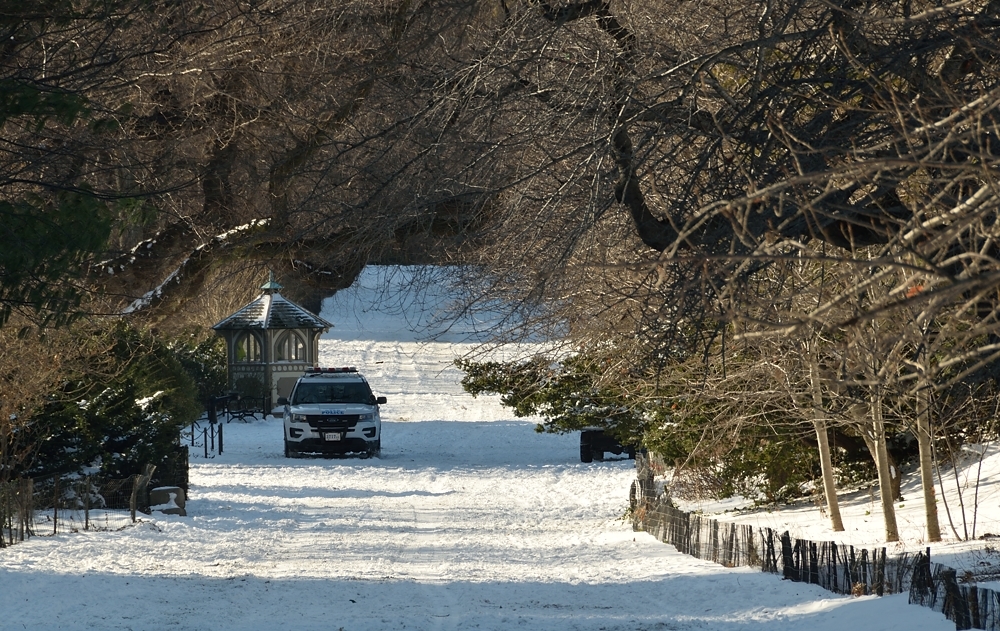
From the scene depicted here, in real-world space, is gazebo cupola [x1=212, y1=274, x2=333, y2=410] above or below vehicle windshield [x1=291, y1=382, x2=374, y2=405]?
above

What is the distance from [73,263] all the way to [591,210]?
3.23m

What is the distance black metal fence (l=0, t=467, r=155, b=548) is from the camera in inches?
499

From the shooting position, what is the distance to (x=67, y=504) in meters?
15.2

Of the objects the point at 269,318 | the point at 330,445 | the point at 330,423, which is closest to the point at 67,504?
the point at 330,423

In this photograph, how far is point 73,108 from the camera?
7.18 metres

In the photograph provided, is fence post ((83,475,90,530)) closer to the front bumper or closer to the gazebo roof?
the front bumper

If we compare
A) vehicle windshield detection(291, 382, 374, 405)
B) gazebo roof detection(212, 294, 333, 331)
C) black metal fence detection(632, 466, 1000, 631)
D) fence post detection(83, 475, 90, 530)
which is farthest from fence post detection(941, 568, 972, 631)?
gazebo roof detection(212, 294, 333, 331)

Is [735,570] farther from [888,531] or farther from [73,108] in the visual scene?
[73,108]

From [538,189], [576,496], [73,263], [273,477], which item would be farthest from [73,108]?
[273,477]

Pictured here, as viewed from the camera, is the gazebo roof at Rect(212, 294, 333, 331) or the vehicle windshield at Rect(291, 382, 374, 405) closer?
the vehicle windshield at Rect(291, 382, 374, 405)

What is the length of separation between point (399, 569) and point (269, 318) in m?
24.2

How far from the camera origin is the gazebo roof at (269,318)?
34.6 meters

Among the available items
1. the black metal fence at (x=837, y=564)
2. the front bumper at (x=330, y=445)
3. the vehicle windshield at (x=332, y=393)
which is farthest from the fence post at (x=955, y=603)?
the vehicle windshield at (x=332, y=393)

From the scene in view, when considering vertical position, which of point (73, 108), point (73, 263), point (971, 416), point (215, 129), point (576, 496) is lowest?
point (576, 496)
